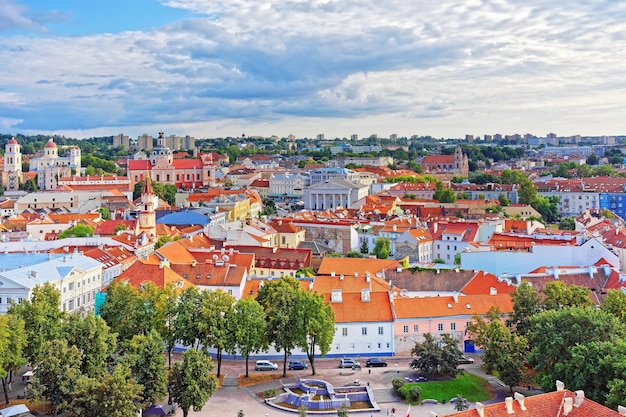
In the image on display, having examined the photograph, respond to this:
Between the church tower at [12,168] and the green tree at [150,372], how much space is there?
477ft

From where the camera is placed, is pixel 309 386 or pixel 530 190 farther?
pixel 530 190

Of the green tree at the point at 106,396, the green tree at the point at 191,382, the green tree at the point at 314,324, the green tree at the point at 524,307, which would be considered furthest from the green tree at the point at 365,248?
the green tree at the point at 106,396

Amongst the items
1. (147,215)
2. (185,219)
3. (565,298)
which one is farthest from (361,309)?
(185,219)

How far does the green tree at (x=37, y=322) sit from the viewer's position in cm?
3816

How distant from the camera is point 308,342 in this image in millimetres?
44000

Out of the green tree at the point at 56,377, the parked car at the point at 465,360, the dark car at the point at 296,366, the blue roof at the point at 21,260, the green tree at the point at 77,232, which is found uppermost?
the blue roof at the point at 21,260

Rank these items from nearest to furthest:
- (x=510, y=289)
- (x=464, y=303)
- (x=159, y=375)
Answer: (x=159, y=375)
(x=464, y=303)
(x=510, y=289)

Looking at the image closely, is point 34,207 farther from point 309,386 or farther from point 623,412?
point 623,412

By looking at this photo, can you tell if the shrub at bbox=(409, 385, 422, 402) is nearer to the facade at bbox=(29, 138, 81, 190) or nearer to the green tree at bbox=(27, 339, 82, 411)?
the green tree at bbox=(27, 339, 82, 411)

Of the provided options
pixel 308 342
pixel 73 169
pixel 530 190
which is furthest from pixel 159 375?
pixel 73 169

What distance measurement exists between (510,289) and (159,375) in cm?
2845

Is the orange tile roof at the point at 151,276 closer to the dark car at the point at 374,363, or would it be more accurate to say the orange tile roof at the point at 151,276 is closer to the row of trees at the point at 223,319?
the row of trees at the point at 223,319

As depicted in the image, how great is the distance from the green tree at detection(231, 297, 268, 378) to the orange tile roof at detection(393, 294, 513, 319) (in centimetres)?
1049

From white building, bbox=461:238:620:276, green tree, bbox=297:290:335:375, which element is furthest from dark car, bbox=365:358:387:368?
white building, bbox=461:238:620:276
